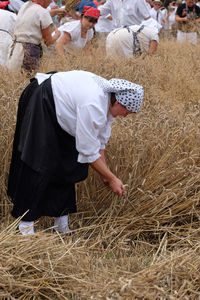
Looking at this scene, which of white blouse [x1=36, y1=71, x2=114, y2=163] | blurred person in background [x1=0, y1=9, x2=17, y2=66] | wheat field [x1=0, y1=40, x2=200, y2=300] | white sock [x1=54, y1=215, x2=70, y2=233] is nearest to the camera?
wheat field [x1=0, y1=40, x2=200, y2=300]

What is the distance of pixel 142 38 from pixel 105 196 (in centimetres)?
365

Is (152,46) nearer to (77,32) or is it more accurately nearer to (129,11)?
Result: (129,11)

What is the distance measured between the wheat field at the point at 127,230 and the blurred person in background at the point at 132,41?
1.98 m

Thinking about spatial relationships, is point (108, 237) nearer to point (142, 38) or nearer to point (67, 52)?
point (67, 52)

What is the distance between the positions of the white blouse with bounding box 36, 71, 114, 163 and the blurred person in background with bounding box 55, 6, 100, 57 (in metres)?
3.02

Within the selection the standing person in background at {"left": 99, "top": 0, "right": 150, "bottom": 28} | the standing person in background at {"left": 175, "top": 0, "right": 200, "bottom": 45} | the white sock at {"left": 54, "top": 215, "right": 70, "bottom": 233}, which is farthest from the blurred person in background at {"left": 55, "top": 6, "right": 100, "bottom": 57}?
the white sock at {"left": 54, "top": 215, "right": 70, "bottom": 233}

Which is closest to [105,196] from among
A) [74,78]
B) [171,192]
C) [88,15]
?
[171,192]

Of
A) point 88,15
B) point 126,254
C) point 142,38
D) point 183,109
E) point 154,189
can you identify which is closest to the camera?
point 126,254

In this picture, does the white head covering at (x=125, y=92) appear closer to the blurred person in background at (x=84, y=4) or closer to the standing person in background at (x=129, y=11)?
the blurred person in background at (x=84, y=4)

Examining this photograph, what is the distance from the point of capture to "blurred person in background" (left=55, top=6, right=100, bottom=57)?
17.5 ft

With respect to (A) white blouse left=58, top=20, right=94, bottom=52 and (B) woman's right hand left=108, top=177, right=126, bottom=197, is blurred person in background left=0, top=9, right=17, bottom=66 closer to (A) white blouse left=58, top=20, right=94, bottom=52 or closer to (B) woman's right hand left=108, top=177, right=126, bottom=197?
(A) white blouse left=58, top=20, right=94, bottom=52

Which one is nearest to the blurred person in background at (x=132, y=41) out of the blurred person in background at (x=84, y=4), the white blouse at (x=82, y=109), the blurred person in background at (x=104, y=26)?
the blurred person in background at (x=84, y=4)

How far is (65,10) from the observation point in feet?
18.8

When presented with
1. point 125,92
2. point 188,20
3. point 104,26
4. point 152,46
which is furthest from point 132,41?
point 125,92
